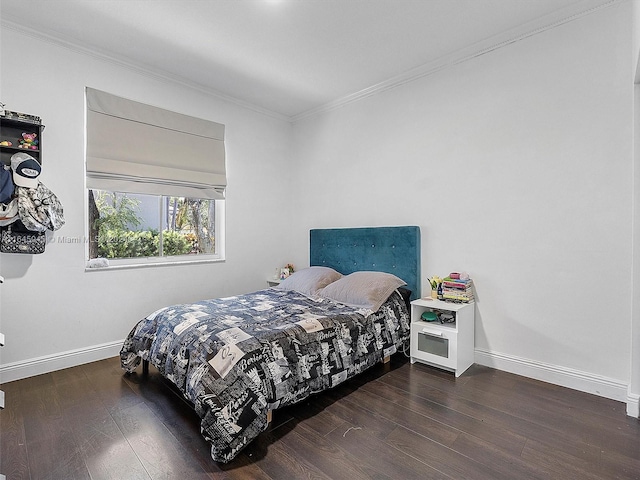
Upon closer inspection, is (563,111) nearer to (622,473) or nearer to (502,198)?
(502,198)

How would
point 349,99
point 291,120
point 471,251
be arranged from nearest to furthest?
1. point 471,251
2. point 349,99
3. point 291,120

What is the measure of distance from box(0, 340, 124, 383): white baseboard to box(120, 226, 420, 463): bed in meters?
0.52

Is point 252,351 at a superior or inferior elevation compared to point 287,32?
inferior

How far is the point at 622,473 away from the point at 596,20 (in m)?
2.86

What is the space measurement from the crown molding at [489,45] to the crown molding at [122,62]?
1320 mm

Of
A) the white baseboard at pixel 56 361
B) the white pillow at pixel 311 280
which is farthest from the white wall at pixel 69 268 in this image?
the white pillow at pixel 311 280

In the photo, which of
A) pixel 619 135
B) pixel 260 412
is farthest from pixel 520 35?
pixel 260 412

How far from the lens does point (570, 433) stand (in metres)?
1.91

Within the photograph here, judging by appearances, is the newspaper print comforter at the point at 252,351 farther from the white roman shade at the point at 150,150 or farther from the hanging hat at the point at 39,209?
the white roman shade at the point at 150,150

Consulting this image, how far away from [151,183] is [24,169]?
992mm

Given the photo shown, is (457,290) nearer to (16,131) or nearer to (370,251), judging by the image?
(370,251)

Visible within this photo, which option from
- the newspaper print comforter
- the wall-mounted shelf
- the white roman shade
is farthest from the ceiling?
the newspaper print comforter

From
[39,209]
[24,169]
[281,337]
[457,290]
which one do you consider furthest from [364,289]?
[24,169]

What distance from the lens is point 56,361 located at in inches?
110
